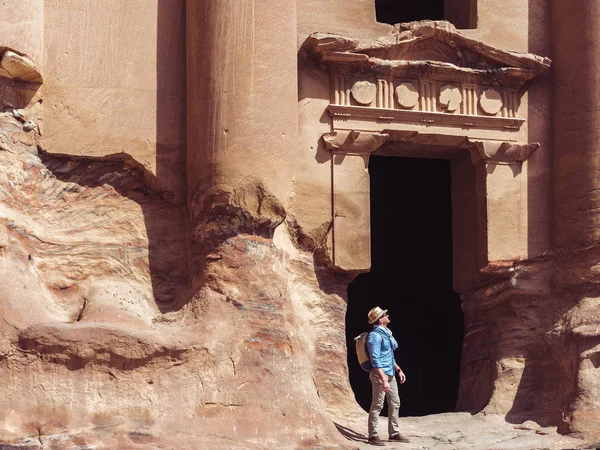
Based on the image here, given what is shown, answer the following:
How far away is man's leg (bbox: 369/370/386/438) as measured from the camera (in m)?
12.6

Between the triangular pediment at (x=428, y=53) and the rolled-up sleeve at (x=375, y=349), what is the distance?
286 centimetres

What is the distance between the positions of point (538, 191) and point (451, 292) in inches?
92.7

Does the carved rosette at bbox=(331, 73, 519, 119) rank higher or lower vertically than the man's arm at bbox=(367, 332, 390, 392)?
higher

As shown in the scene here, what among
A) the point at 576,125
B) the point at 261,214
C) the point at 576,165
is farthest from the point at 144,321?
the point at 576,125

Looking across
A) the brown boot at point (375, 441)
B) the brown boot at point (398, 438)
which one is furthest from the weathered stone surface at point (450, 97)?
the brown boot at point (375, 441)

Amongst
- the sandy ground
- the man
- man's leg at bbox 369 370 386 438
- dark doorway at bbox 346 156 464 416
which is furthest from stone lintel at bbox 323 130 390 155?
dark doorway at bbox 346 156 464 416

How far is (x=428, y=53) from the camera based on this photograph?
1452 centimetres

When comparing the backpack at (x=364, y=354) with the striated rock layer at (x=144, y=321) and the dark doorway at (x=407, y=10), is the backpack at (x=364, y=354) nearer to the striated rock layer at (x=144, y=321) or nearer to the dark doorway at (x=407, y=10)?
the striated rock layer at (x=144, y=321)

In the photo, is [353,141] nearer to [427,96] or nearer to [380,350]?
[427,96]

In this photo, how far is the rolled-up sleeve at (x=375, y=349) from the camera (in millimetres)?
12562

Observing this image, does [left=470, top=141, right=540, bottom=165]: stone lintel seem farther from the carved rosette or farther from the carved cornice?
the carved rosette

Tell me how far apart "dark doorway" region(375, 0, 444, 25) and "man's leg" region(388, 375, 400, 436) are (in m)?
5.67

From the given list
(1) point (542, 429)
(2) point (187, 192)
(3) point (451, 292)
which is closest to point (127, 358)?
(2) point (187, 192)

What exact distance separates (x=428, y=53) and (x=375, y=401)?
367 cm
